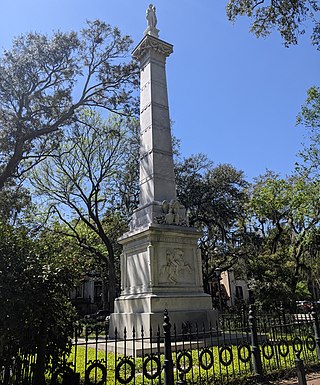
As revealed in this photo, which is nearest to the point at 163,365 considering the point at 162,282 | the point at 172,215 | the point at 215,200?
the point at 162,282

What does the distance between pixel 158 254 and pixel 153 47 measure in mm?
8813

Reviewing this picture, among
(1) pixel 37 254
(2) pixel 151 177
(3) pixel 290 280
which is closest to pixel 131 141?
(2) pixel 151 177

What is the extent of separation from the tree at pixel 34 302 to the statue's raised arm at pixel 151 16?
12326 mm

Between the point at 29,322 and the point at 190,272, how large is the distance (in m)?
6.34

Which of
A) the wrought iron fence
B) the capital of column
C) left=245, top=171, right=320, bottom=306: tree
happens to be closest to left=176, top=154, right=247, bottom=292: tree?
left=245, top=171, right=320, bottom=306: tree

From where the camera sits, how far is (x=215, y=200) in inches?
925

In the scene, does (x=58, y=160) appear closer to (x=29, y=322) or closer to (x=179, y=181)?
(x=179, y=181)

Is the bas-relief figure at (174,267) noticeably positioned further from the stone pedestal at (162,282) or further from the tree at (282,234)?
the tree at (282,234)

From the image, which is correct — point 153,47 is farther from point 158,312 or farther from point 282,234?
point 282,234

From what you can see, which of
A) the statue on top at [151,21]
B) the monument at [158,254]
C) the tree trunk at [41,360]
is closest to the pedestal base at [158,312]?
the monument at [158,254]

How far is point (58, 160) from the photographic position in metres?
22.1

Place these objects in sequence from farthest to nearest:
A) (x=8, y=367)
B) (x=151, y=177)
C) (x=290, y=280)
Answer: (x=290, y=280) < (x=151, y=177) < (x=8, y=367)

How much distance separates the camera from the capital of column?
14008 millimetres

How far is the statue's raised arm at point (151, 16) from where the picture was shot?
1516 cm
